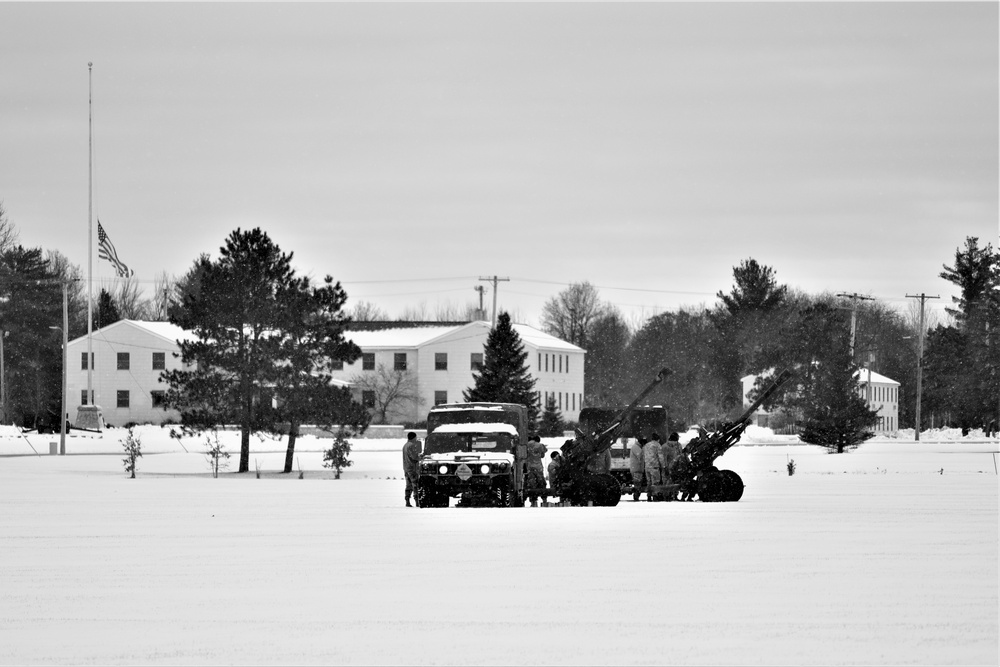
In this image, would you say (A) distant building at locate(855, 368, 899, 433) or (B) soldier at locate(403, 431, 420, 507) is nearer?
(B) soldier at locate(403, 431, 420, 507)

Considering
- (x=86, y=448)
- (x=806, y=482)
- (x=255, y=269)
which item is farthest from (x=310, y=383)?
(x=86, y=448)

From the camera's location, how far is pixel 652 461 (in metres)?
32.2

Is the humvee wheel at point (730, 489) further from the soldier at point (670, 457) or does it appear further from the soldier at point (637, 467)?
the soldier at point (637, 467)

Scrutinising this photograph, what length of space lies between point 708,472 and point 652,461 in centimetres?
121

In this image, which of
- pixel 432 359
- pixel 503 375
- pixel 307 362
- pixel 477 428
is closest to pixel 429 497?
pixel 477 428

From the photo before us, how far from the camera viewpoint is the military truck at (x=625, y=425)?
36656 millimetres

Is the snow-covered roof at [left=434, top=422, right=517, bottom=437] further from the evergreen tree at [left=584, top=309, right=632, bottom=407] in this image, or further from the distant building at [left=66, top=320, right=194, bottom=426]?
the evergreen tree at [left=584, top=309, right=632, bottom=407]

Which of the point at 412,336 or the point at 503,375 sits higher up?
the point at 412,336

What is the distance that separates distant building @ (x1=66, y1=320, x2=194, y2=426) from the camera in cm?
10188

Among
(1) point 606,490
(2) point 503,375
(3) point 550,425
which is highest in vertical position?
(2) point 503,375

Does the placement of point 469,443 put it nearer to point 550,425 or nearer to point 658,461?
point 658,461

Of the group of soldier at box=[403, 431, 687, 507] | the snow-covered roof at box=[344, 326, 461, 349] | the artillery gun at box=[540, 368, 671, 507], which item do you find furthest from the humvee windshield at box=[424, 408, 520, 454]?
the snow-covered roof at box=[344, 326, 461, 349]

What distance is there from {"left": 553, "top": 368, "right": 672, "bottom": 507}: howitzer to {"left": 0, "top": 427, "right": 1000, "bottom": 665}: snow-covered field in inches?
40.5

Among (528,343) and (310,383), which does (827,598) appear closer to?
(310,383)
